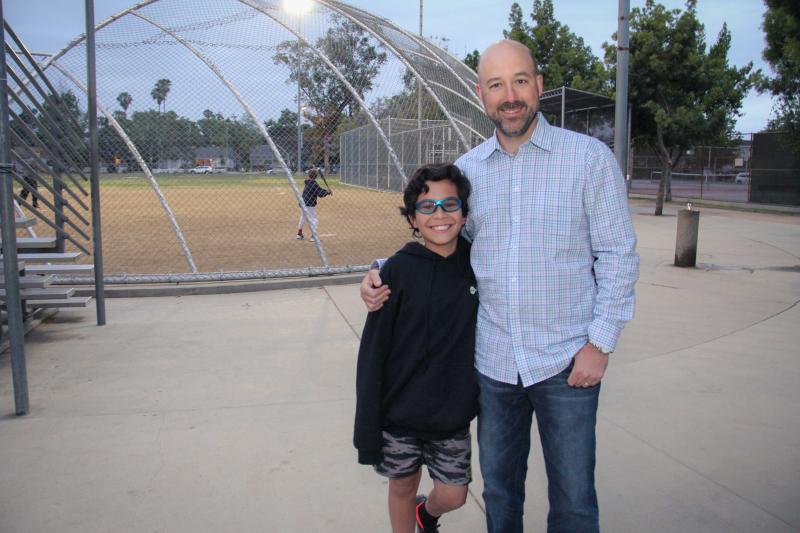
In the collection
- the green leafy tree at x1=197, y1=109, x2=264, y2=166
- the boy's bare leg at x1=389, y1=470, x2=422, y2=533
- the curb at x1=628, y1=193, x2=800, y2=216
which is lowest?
the boy's bare leg at x1=389, y1=470, x2=422, y2=533

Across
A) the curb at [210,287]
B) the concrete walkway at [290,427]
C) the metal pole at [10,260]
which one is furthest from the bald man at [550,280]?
the curb at [210,287]

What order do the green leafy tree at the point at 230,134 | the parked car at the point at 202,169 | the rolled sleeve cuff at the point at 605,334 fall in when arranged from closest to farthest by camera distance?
the rolled sleeve cuff at the point at 605,334 → the green leafy tree at the point at 230,134 → the parked car at the point at 202,169

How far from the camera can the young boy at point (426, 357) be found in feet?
7.75

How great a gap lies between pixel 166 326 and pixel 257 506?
12.4 ft

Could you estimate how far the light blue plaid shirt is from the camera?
2201 millimetres

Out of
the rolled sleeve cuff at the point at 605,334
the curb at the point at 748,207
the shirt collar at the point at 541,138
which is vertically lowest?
the curb at the point at 748,207

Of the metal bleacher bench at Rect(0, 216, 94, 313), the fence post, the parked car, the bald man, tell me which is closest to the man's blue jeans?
the bald man

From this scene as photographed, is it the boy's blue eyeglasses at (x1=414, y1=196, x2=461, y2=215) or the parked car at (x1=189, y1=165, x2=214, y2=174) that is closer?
the boy's blue eyeglasses at (x1=414, y1=196, x2=461, y2=215)

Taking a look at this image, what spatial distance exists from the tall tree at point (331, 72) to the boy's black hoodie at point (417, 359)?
23.0 feet

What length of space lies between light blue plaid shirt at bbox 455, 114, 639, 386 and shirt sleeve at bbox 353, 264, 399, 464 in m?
0.38

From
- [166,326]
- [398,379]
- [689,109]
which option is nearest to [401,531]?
[398,379]

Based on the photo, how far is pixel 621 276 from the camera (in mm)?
2182

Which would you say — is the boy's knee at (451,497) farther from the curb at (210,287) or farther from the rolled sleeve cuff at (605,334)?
the curb at (210,287)

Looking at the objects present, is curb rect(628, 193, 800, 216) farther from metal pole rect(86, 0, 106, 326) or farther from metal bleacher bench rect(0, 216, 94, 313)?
metal bleacher bench rect(0, 216, 94, 313)
